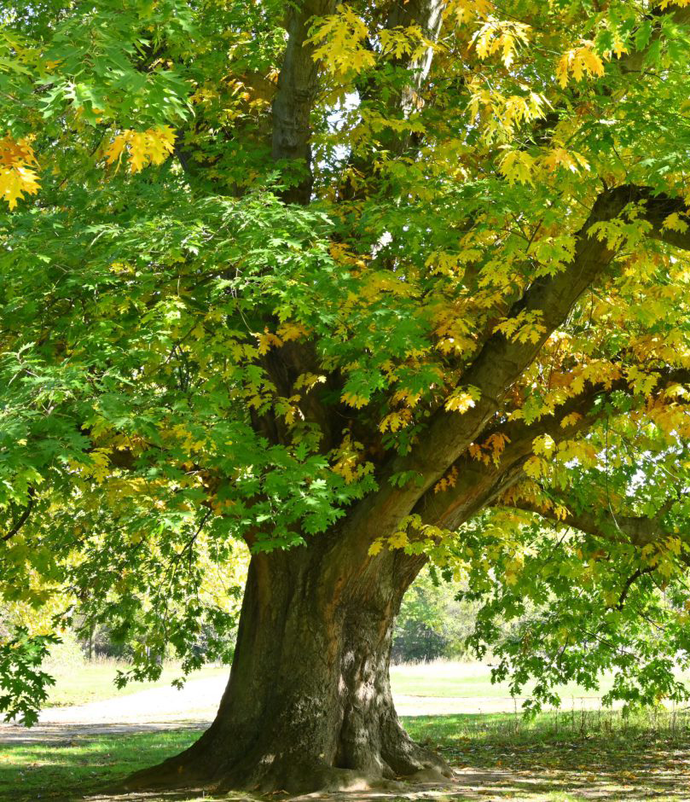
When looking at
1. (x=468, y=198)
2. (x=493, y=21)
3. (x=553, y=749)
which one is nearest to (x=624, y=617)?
(x=553, y=749)

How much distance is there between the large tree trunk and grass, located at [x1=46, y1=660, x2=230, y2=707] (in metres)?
15.4

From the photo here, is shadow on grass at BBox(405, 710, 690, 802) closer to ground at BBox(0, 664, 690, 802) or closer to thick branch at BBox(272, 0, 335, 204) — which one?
ground at BBox(0, 664, 690, 802)

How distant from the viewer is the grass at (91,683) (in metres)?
29.5

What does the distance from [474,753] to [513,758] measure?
80 centimetres

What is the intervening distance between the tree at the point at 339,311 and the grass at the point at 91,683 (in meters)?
16.2

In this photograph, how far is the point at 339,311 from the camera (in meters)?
7.21

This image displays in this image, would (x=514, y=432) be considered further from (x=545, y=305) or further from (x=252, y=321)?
(x=252, y=321)

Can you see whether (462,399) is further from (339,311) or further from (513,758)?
(513,758)

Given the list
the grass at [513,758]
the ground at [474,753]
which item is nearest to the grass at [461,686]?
the ground at [474,753]

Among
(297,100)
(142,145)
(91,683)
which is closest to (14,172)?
(142,145)

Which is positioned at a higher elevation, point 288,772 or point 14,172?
point 14,172

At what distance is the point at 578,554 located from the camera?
12906 mm

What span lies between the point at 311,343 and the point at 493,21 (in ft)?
13.1

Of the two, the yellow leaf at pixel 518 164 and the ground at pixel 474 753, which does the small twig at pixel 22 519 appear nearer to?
the ground at pixel 474 753
